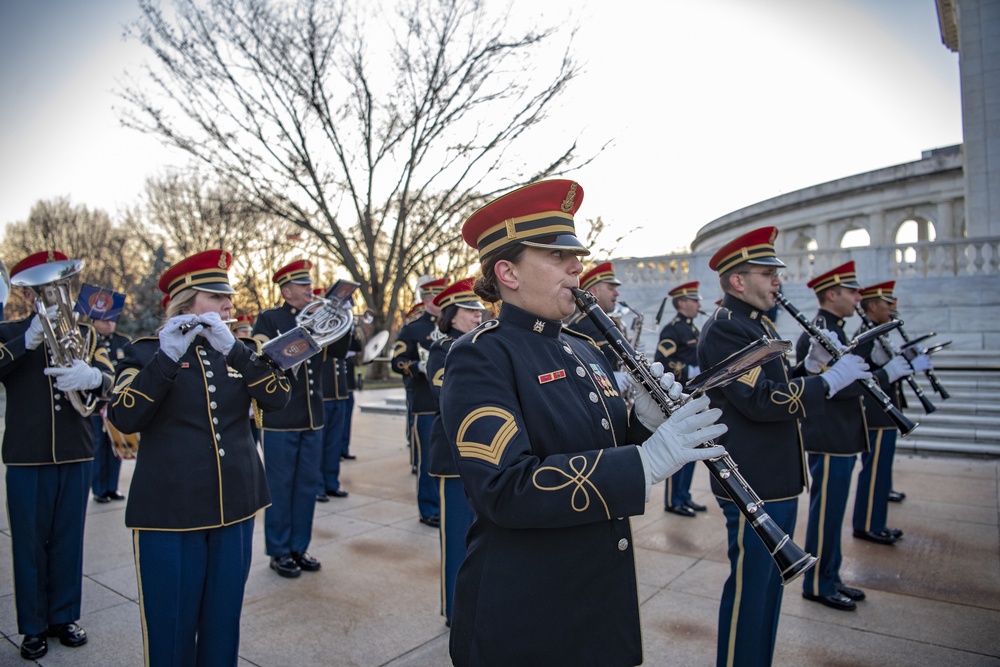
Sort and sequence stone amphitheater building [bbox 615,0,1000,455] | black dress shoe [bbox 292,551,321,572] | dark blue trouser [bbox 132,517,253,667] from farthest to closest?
stone amphitheater building [bbox 615,0,1000,455]
black dress shoe [bbox 292,551,321,572]
dark blue trouser [bbox 132,517,253,667]

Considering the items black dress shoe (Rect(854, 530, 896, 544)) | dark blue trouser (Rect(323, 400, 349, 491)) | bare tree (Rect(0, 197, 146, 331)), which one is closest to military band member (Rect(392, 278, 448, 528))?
dark blue trouser (Rect(323, 400, 349, 491))

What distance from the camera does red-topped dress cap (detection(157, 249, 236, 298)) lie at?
355cm

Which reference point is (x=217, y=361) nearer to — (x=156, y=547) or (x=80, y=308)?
(x=156, y=547)

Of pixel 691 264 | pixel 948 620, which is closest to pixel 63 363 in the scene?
pixel 948 620

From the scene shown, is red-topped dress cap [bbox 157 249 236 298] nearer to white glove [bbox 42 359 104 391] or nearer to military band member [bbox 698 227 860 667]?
white glove [bbox 42 359 104 391]

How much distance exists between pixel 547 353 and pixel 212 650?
7.81 ft

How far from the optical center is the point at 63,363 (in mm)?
4203

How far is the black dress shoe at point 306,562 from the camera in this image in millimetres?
5691

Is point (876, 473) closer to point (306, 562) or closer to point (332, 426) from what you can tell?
point (306, 562)

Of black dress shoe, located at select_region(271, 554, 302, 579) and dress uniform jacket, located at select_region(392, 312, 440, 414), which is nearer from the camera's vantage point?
black dress shoe, located at select_region(271, 554, 302, 579)

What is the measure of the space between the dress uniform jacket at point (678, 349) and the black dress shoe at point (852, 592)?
395cm

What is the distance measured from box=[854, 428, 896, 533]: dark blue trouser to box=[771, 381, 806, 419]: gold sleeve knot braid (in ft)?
10.9

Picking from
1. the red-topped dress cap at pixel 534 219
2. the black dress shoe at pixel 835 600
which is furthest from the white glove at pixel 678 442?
the black dress shoe at pixel 835 600

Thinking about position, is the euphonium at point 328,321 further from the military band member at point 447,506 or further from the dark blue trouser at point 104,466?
the dark blue trouser at point 104,466
